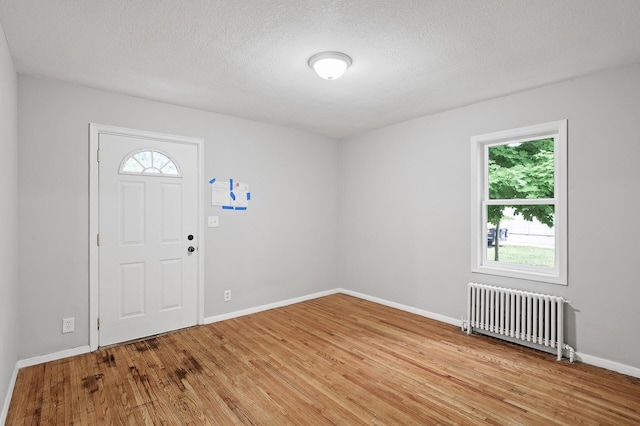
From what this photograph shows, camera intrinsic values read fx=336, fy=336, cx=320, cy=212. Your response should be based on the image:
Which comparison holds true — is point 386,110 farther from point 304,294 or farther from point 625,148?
point 304,294

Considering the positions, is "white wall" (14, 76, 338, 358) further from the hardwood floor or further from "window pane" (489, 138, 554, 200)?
"window pane" (489, 138, 554, 200)

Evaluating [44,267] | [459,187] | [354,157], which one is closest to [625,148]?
[459,187]

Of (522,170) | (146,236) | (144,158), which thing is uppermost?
(144,158)

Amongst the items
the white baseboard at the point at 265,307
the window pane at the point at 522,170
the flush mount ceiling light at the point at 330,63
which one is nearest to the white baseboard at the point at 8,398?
the white baseboard at the point at 265,307

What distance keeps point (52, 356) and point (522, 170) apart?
4.93 metres

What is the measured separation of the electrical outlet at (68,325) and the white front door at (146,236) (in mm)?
221

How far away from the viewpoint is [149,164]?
3631 millimetres

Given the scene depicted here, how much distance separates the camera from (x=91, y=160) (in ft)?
10.7

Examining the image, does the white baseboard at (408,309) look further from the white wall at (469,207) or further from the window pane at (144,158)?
the window pane at (144,158)

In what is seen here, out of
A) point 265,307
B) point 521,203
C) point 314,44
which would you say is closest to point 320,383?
point 265,307

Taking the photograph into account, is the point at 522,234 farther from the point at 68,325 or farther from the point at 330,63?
the point at 68,325

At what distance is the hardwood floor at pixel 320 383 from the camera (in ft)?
7.34

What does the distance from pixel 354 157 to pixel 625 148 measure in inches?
126

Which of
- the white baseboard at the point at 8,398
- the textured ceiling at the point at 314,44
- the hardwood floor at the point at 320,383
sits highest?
the textured ceiling at the point at 314,44
